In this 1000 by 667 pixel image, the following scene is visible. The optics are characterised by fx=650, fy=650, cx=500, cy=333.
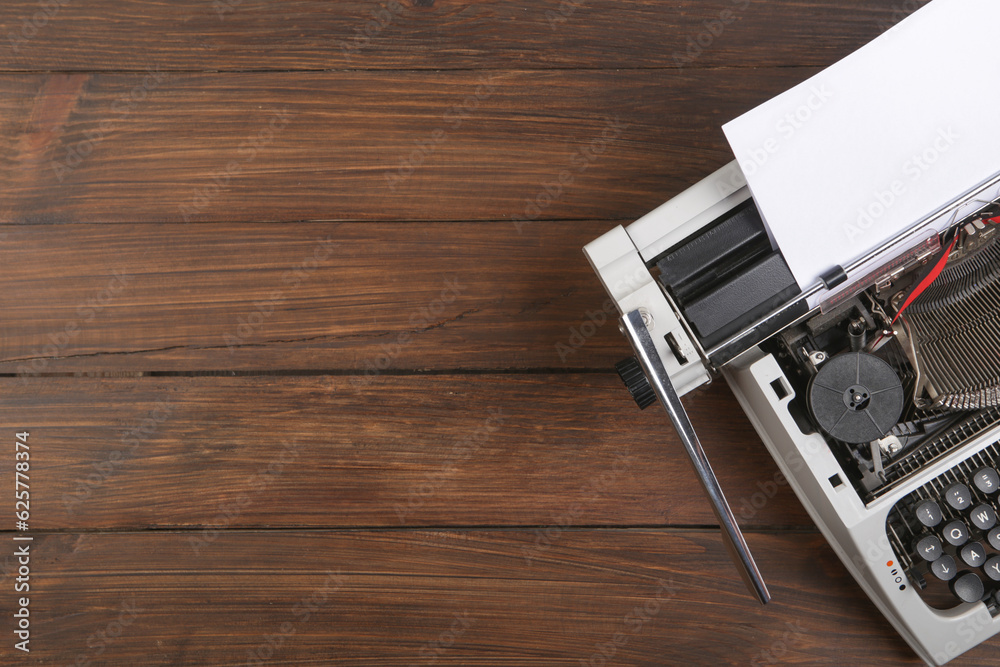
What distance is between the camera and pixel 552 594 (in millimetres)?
1252

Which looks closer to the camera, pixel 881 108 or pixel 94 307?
pixel 881 108

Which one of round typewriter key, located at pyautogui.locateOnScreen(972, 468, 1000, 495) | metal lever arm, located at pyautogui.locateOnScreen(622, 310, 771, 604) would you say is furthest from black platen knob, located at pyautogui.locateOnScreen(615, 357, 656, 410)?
round typewriter key, located at pyautogui.locateOnScreen(972, 468, 1000, 495)

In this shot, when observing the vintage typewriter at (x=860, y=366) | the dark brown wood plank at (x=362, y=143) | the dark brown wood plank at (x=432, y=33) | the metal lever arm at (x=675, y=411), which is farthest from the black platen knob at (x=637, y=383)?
the dark brown wood plank at (x=432, y=33)

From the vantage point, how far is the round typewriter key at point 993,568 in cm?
100

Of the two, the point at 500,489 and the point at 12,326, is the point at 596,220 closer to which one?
the point at 500,489

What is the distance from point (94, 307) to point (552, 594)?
106cm

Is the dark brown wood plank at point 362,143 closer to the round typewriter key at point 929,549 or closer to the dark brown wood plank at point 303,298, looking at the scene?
the dark brown wood plank at point 303,298

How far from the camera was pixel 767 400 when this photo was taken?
0.95 metres

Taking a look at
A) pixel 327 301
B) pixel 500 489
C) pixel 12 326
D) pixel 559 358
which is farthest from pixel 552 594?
pixel 12 326

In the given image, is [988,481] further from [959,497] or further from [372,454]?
[372,454]

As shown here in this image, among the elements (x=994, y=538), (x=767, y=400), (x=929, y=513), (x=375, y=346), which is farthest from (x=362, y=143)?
(x=994, y=538)

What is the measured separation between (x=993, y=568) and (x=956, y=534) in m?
0.09

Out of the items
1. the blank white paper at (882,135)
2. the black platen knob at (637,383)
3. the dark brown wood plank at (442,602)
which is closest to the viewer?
the blank white paper at (882,135)

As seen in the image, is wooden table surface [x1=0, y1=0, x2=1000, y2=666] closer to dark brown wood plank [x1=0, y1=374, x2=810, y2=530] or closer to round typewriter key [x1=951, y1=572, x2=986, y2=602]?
dark brown wood plank [x1=0, y1=374, x2=810, y2=530]
